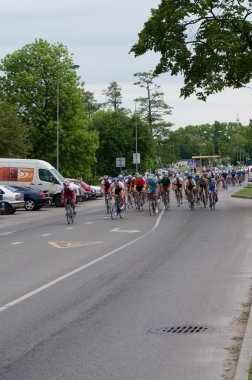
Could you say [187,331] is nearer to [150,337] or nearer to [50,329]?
[150,337]

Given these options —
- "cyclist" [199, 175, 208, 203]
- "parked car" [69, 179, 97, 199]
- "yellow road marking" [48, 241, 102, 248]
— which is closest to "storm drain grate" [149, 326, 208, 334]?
"yellow road marking" [48, 241, 102, 248]

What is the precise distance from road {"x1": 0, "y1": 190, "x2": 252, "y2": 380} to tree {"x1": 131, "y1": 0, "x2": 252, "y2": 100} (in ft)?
48.9

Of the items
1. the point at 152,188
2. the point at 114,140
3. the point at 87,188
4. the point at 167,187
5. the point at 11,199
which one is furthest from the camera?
the point at 114,140

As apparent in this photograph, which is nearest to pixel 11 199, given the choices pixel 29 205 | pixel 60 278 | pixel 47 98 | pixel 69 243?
pixel 29 205

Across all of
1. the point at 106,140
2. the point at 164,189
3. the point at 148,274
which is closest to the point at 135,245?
the point at 148,274

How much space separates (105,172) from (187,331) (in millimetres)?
80147

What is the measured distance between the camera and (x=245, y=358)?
6438 mm

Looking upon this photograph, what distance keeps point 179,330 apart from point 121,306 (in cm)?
171

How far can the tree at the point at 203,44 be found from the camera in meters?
33.7

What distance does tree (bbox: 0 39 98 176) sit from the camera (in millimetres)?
61781

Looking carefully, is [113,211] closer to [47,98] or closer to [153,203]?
[153,203]

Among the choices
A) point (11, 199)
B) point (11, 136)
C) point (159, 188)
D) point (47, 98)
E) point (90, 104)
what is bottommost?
point (11, 199)

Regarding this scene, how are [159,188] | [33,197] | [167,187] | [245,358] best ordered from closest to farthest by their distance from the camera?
[245,358]
[167,187]
[159,188]
[33,197]

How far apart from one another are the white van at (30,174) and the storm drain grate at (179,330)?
116 ft
